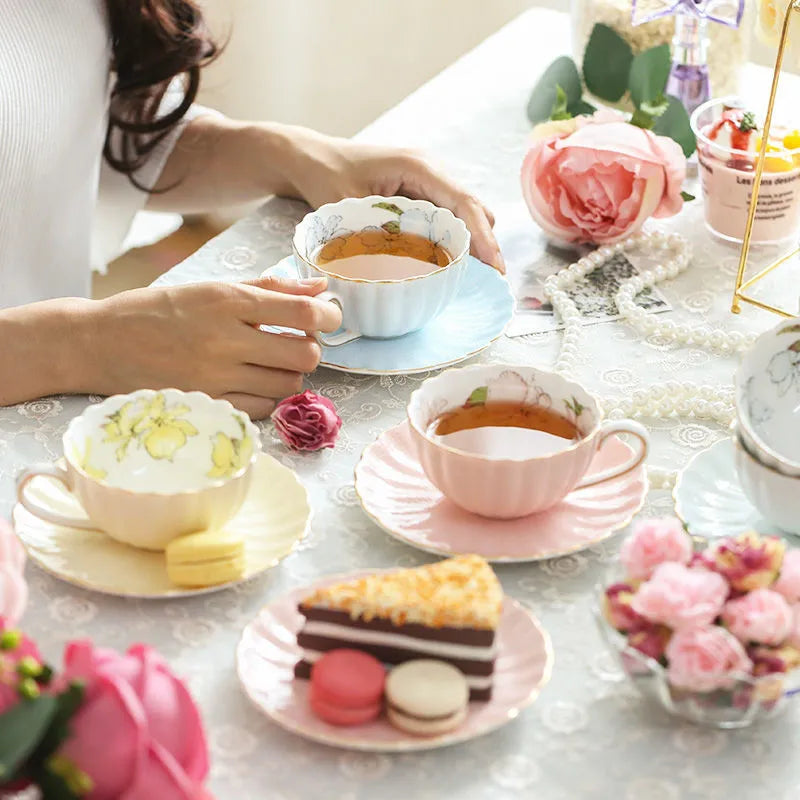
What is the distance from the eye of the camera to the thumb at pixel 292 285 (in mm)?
968

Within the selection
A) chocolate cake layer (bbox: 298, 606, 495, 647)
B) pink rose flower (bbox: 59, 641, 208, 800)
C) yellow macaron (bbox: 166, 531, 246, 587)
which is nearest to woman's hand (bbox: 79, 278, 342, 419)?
yellow macaron (bbox: 166, 531, 246, 587)

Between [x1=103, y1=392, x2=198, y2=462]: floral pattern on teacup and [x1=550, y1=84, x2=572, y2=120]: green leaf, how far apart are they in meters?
0.65

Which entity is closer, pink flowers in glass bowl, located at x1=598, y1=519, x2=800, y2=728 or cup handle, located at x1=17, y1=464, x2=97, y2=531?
pink flowers in glass bowl, located at x1=598, y1=519, x2=800, y2=728

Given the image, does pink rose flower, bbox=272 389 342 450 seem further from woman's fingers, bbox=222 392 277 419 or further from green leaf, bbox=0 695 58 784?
green leaf, bbox=0 695 58 784

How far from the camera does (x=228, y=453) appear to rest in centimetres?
79

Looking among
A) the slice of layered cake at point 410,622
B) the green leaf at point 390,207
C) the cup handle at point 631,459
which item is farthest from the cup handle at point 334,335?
the slice of layered cake at point 410,622

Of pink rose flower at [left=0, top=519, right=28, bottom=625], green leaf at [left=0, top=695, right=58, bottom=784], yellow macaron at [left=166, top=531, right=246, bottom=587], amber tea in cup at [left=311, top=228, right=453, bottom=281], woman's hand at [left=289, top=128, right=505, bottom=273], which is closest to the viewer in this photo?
green leaf at [left=0, top=695, right=58, bottom=784]

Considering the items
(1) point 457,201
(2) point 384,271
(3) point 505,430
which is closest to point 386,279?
(2) point 384,271

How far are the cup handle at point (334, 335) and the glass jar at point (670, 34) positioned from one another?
1.91ft

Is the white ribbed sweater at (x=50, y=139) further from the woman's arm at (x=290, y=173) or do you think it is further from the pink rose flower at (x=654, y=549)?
the pink rose flower at (x=654, y=549)

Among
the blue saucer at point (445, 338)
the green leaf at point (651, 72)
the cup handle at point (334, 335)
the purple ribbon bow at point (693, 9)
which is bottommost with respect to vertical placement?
the blue saucer at point (445, 338)

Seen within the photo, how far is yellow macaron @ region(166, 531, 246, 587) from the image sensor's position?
0.72 metres

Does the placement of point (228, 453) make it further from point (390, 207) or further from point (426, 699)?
point (390, 207)

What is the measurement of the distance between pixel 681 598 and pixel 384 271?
518 mm
